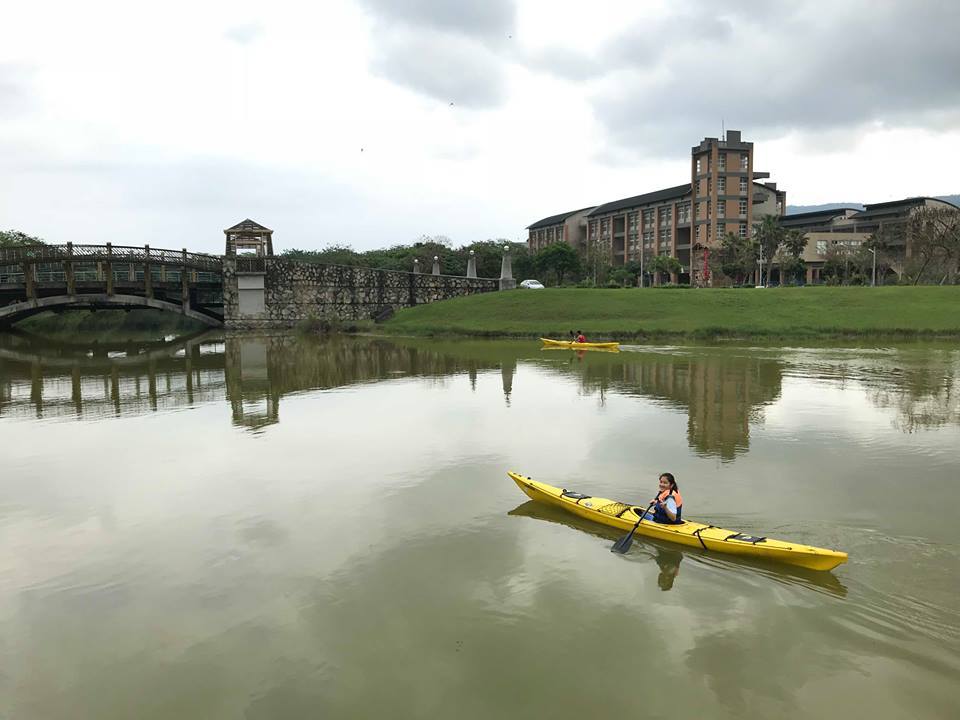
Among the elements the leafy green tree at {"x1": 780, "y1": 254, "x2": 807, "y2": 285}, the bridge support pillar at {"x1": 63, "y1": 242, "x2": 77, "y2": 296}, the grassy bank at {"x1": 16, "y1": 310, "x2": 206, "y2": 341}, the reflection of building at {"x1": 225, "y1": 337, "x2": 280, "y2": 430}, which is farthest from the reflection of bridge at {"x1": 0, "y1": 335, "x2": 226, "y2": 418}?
the leafy green tree at {"x1": 780, "y1": 254, "x2": 807, "y2": 285}

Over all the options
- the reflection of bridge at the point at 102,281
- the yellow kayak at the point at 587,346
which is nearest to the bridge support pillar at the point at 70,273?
the reflection of bridge at the point at 102,281

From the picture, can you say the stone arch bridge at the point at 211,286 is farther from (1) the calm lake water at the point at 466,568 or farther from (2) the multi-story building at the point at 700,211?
(1) the calm lake water at the point at 466,568

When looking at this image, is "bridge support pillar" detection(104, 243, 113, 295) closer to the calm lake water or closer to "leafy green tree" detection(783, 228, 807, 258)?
the calm lake water

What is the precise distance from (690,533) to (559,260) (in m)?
86.9

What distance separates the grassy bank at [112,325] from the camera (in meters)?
70.0

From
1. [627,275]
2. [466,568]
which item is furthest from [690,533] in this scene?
[627,275]

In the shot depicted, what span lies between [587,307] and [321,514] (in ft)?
149

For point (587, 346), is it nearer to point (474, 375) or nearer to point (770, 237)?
point (474, 375)

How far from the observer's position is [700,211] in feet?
326

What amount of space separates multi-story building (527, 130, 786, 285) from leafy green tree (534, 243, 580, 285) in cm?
284

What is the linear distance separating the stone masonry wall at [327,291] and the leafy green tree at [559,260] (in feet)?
82.1

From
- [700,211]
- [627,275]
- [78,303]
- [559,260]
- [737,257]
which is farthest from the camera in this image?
[700,211]

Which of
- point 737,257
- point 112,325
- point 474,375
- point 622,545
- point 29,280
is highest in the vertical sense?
point 737,257

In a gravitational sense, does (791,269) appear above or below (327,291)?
above
